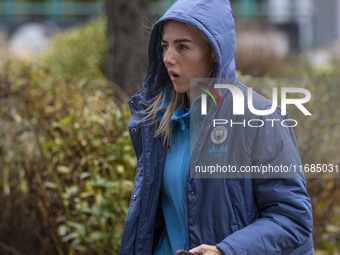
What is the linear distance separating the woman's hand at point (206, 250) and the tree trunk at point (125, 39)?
3.62 metres

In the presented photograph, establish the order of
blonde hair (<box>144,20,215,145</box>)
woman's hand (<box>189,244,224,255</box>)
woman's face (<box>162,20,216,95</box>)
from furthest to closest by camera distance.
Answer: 1. blonde hair (<box>144,20,215,145</box>)
2. woman's face (<box>162,20,216,95</box>)
3. woman's hand (<box>189,244,224,255</box>)

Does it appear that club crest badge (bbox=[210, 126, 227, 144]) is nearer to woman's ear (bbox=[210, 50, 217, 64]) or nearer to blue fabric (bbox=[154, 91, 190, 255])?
blue fabric (bbox=[154, 91, 190, 255])

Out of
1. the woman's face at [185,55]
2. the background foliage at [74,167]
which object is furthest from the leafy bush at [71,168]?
the woman's face at [185,55]

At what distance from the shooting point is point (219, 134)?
2096mm

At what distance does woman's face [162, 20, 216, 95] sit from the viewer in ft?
7.26

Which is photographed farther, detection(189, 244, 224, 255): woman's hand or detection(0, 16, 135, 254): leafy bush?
detection(0, 16, 135, 254): leafy bush

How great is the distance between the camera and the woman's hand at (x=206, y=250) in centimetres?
194

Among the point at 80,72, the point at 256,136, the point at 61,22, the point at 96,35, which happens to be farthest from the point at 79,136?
the point at 61,22

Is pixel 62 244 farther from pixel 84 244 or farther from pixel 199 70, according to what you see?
pixel 199 70

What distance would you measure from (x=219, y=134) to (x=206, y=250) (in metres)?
0.43

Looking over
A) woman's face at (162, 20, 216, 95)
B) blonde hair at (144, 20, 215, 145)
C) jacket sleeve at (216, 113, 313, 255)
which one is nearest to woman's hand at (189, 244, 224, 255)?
jacket sleeve at (216, 113, 313, 255)

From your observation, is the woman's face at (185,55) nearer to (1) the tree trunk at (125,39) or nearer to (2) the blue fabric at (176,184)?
(2) the blue fabric at (176,184)

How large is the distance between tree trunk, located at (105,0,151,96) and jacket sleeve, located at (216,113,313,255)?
3.54 metres

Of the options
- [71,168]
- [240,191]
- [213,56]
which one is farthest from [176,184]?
[71,168]
